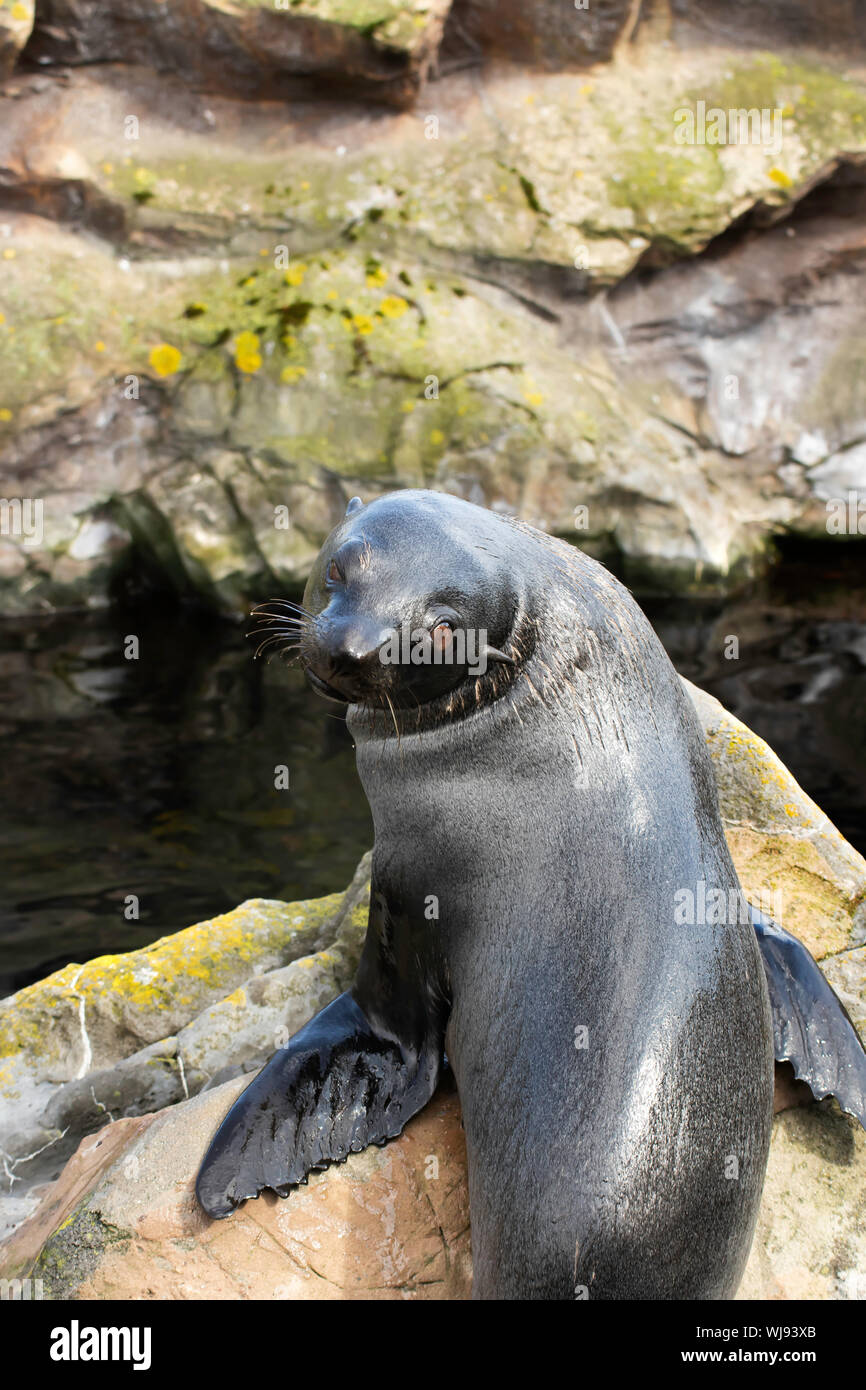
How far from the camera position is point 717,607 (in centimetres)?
1332

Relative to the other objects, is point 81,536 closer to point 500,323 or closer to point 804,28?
point 500,323

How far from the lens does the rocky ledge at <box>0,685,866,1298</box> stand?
3576 millimetres

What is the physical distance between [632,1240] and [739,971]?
0.77 m

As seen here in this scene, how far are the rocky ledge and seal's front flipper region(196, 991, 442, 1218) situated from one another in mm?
78

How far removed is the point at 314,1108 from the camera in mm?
3795

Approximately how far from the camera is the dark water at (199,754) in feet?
25.7

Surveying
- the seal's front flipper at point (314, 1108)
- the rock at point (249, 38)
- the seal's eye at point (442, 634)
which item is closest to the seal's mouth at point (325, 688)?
the seal's eye at point (442, 634)

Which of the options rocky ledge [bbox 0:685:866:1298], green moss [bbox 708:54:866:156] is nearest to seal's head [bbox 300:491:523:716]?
rocky ledge [bbox 0:685:866:1298]

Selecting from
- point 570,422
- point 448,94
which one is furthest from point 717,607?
point 448,94

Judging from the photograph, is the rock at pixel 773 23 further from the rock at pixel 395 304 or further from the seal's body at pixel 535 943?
the seal's body at pixel 535 943

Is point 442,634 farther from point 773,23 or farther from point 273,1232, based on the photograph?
point 773,23

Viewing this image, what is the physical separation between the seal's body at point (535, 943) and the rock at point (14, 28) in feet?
32.9

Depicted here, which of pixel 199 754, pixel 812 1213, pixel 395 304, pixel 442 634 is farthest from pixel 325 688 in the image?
pixel 395 304

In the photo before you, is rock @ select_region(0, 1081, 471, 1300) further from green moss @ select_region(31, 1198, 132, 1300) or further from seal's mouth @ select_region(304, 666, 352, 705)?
seal's mouth @ select_region(304, 666, 352, 705)
